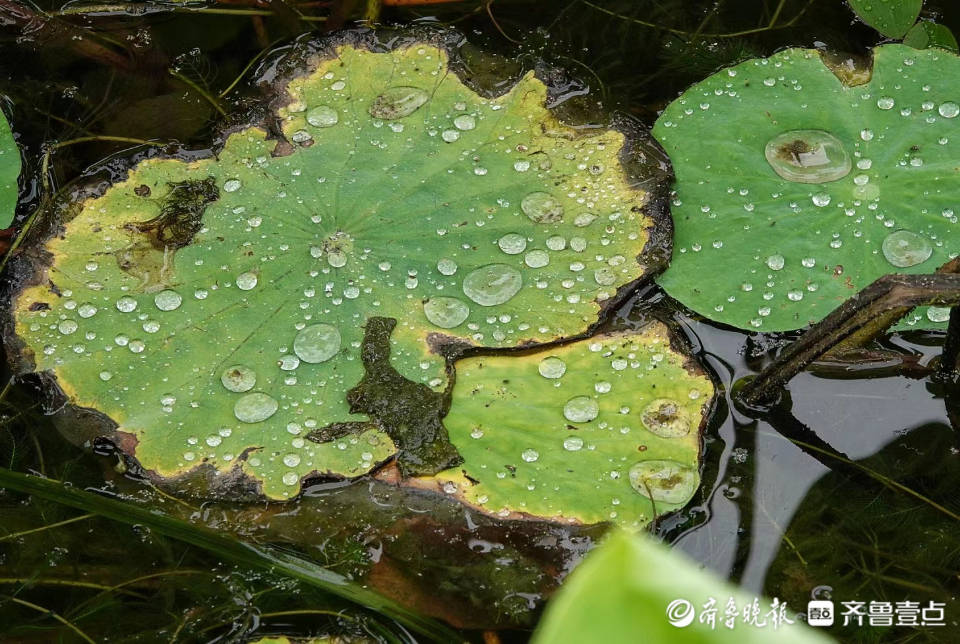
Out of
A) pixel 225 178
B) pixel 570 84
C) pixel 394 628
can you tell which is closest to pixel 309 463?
pixel 394 628

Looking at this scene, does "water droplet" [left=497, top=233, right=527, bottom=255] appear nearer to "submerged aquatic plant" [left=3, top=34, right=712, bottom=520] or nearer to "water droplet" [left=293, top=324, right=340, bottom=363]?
"submerged aquatic plant" [left=3, top=34, right=712, bottom=520]

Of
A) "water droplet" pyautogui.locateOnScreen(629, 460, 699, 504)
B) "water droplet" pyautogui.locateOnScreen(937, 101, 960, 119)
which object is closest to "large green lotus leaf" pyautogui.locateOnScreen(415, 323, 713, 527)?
"water droplet" pyautogui.locateOnScreen(629, 460, 699, 504)

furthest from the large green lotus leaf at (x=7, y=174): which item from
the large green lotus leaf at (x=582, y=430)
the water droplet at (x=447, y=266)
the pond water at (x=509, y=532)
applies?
the large green lotus leaf at (x=582, y=430)

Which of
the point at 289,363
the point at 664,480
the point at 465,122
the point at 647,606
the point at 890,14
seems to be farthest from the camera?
the point at 890,14

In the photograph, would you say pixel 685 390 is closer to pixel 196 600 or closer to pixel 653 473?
pixel 653 473

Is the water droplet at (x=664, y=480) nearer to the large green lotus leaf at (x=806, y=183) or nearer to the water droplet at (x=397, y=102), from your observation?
the large green lotus leaf at (x=806, y=183)

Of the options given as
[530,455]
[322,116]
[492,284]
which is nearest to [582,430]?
[530,455]

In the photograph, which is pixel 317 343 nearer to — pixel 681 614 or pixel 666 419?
pixel 666 419
